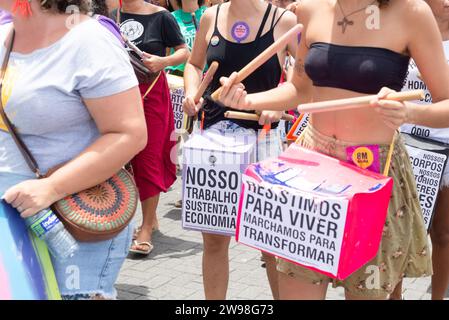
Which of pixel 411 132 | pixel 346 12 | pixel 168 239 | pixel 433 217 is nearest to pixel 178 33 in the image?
pixel 168 239

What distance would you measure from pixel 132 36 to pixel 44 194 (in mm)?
3346

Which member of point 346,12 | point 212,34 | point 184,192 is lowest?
point 184,192

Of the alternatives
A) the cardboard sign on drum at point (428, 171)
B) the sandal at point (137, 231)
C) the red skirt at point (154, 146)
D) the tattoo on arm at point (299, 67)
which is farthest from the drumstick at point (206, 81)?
the sandal at point (137, 231)

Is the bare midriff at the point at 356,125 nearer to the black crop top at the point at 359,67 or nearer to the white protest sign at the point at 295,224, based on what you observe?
the black crop top at the point at 359,67

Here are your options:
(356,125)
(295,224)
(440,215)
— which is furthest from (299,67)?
(440,215)

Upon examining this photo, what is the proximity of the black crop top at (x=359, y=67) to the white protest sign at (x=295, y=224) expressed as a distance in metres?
0.51

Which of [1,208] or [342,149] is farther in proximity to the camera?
[342,149]

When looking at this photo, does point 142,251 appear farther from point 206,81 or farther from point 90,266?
point 90,266

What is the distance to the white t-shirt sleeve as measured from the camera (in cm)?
217

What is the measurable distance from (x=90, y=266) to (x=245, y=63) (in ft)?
5.47

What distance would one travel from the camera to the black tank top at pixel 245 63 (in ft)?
11.9

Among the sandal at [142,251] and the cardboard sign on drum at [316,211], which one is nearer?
the cardboard sign on drum at [316,211]

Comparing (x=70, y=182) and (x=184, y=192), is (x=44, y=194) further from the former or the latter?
(x=184, y=192)
